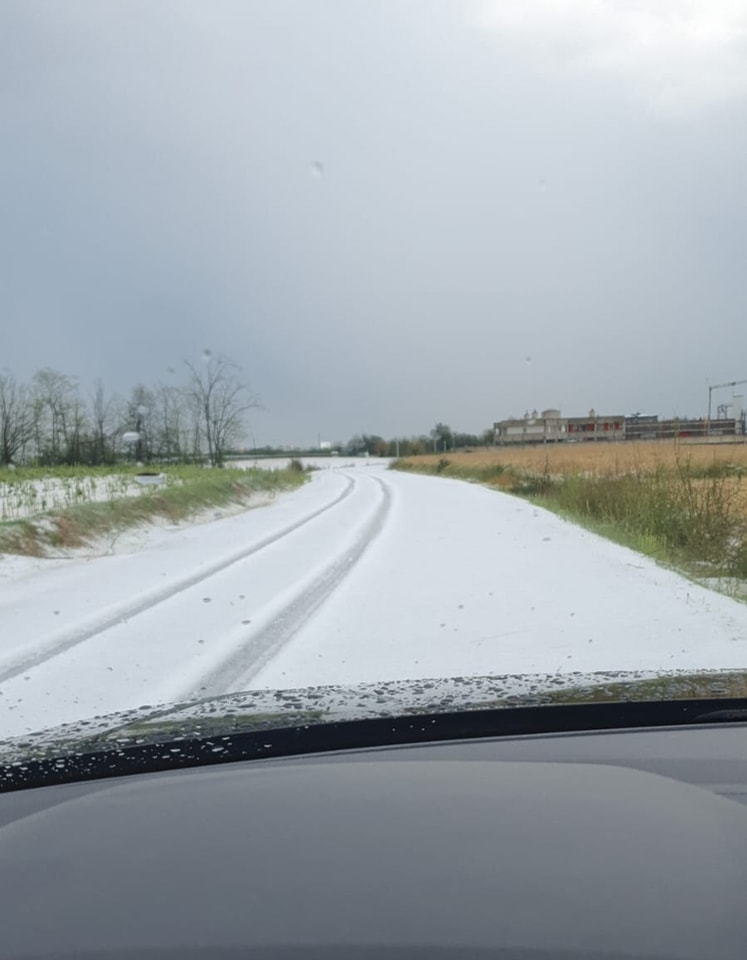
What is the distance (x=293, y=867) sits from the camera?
138 centimetres

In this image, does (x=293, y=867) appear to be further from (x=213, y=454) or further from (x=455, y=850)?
(x=213, y=454)

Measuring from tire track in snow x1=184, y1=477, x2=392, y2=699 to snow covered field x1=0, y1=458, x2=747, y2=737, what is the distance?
0.02m

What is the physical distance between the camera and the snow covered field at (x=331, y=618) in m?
4.63

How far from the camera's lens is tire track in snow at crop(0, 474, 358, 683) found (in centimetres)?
491

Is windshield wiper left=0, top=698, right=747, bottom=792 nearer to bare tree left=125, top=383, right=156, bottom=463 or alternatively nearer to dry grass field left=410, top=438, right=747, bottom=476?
dry grass field left=410, top=438, right=747, bottom=476

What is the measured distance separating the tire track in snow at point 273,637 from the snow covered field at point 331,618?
2cm

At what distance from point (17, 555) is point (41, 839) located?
9.32 m

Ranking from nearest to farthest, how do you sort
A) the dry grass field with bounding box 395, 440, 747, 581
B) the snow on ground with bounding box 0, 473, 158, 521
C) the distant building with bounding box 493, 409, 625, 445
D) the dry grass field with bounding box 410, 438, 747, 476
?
the dry grass field with bounding box 395, 440, 747, 581 < the dry grass field with bounding box 410, 438, 747, 476 < the snow on ground with bounding box 0, 473, 158, 521 < the distant building with bounding box 493, 409, 625, 445

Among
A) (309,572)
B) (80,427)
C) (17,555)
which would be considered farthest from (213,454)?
(309,572)

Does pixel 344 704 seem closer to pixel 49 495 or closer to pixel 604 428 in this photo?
pixel 49 495

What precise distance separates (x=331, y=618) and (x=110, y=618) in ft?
5.52

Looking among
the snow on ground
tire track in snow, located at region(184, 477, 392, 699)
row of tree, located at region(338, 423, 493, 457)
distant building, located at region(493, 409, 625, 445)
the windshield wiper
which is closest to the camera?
the windshield wiper

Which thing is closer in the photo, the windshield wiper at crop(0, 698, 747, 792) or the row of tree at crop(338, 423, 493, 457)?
the windshield wiper at crop(0, 698, 747, 792)

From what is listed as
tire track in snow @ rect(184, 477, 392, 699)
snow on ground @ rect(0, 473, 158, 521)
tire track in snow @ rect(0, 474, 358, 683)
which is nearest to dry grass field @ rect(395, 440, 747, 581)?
tire track in snow @ rect(184, 477, 392, 699)
